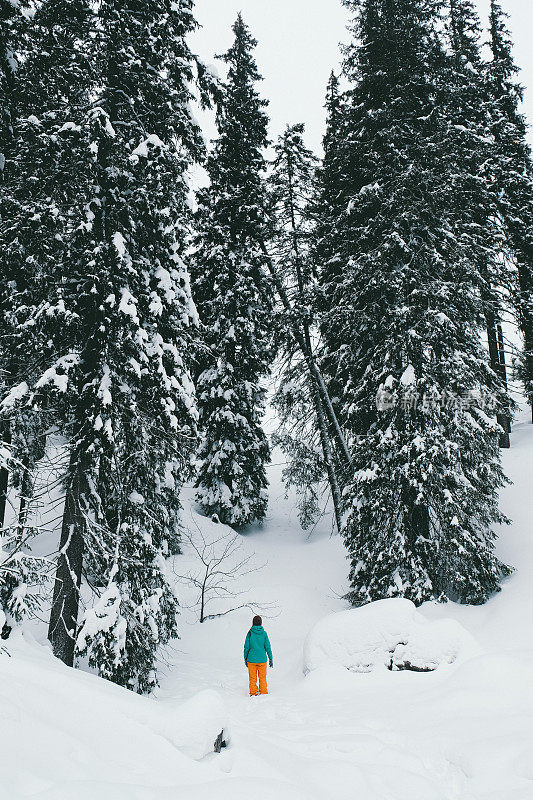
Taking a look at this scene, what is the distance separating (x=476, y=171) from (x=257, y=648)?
1710 cm

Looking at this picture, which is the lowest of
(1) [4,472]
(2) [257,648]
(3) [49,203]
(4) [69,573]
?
(2) [257,648]

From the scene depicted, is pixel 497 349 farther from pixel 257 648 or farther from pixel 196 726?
pixel 196 726

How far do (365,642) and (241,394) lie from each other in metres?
12.0

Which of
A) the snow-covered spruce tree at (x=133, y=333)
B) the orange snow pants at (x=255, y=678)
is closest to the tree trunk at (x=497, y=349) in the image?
the orange snow pants at (x=255, y=678)

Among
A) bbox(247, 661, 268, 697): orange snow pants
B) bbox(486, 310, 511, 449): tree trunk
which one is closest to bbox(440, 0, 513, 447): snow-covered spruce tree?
bbox(486, 310, 511, 449): tree trunk

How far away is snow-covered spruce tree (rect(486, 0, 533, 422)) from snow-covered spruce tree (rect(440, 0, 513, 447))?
1.80 ft

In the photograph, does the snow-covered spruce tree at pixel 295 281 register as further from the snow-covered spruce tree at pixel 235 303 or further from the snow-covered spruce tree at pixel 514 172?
the snow-covered spruce tree at pixel 514 172

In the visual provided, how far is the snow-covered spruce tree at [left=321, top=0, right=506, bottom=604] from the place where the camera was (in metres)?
10.7

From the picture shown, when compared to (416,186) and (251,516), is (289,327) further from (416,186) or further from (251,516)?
(251,516)

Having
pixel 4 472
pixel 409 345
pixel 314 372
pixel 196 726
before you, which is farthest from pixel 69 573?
pixel 314 372

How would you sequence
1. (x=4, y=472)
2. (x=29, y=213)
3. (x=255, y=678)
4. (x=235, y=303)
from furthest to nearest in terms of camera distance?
(x=235, y=303), (x=255, y=678), (x=4, y=472), (x=29, y=213)

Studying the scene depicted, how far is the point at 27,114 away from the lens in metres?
8.62

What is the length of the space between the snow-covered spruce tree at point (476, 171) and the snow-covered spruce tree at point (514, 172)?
549mm

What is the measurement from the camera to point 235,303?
1917 centimetres
